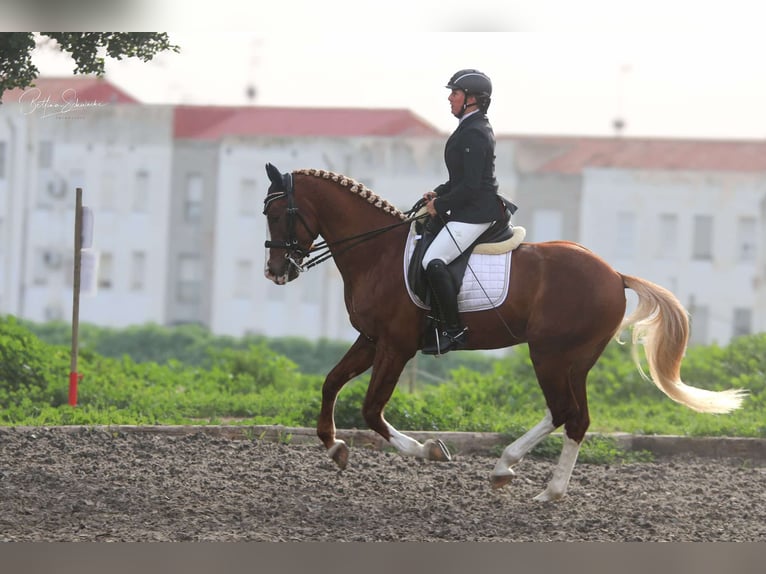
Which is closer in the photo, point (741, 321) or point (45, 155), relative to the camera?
point (741, 321)

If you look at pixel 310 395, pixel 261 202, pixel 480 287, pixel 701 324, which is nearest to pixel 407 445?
pixel 480 287

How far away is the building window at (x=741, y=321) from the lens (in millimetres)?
28684

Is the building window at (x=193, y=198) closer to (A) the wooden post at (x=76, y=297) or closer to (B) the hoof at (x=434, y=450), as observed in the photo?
(A) the wooden post at (x=76, y=297)

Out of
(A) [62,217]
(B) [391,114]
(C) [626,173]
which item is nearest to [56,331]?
(A) [62,217]

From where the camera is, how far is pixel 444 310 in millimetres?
7523

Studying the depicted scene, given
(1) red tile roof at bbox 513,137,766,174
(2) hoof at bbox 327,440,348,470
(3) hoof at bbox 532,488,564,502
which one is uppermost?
(1) red tile roof at bbox 513,137,766,174

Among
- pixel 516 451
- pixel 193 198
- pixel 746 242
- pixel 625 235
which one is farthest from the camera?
pixel 193 198

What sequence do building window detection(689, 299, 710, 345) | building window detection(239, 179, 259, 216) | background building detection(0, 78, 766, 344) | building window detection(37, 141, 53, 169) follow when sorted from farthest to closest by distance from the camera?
building window detection(37, 141, 53, 169)
building window detection(239, 179, 259, 216)
building window detection(689, 299, 710, 345)
background building detection(0, 78, 766, 344)

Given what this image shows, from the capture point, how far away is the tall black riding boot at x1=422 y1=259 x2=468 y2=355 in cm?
745

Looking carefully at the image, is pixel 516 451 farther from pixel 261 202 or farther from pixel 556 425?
pixel 261 202

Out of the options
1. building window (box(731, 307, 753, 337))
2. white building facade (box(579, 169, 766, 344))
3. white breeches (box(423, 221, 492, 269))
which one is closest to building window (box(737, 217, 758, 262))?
white building facade (box(579, 169, 766, 344))

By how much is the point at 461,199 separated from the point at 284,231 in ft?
→ 3.77

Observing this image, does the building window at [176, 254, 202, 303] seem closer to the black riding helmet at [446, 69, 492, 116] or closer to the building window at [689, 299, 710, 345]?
Answer: the building window at [689, 299, 710, 345]

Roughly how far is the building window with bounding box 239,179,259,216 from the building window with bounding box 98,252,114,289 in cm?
418
